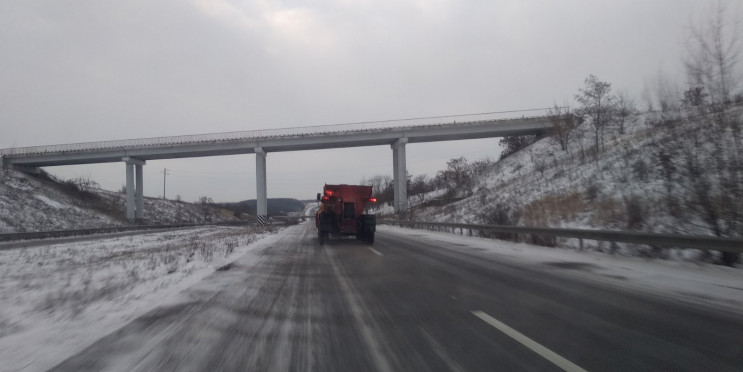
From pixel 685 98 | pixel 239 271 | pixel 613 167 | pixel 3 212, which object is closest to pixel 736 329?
pixel 239 271

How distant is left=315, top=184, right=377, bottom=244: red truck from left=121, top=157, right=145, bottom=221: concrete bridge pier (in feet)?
143

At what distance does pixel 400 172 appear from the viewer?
172 ft

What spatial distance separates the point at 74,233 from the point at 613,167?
36003 millimetres

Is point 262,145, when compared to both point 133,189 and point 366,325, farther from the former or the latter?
point 366,325

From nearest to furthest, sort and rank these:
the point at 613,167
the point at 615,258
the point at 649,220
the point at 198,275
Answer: the point at 198,275, the point at 615,258, the point at 649,220, the point at 613,167

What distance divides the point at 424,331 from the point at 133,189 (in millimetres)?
58928

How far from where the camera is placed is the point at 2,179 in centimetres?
4884

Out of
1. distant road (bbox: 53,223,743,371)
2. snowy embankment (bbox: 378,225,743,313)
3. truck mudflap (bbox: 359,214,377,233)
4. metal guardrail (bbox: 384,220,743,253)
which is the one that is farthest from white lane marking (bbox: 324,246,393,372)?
truck mudflap (bbox: 359,214,377,233)

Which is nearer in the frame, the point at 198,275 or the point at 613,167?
the point at 198,275

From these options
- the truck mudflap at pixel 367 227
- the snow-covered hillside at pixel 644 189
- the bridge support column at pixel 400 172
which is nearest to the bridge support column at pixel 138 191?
the bridge support column at pixel 400 172

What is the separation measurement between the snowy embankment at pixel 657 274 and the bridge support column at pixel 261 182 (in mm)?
43599

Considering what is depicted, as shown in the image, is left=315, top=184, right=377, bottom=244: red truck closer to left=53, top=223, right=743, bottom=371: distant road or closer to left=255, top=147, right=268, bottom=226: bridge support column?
left=53, top=223, right=743, bottom=371: distant road

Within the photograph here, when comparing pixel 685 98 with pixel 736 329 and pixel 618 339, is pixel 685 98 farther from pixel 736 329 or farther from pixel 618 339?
pixel 618 339

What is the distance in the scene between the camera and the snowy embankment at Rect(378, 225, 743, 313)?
21.0 feet
